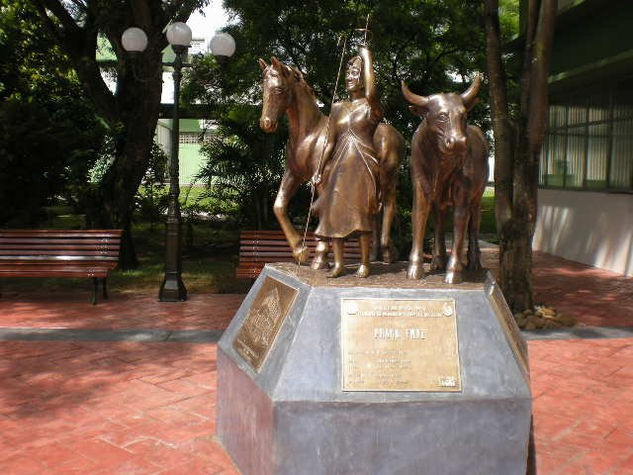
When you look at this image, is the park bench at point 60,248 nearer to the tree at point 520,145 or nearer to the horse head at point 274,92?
the tree at point 520,145

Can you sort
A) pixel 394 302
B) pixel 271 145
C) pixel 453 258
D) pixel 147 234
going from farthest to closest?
pixel 147 234, pixel 271 145, pixel 453 258, pixel 394 302

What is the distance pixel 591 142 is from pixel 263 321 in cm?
1221

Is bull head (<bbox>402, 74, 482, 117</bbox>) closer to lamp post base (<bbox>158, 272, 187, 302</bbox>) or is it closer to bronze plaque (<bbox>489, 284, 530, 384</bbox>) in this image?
bronze plaque (<bbox>489, 284, 530, 384</bbox>)

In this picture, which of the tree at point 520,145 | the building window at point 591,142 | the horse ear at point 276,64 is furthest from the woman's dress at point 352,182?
the building window at point 591,142

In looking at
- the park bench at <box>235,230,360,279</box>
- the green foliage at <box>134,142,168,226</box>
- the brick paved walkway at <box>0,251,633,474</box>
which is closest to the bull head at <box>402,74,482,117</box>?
the brick paved walkway at <box>0,251,633,474</box>

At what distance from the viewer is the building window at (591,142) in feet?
42.4

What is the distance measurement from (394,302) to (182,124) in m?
35.6

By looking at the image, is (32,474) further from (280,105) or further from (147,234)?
(147,234)

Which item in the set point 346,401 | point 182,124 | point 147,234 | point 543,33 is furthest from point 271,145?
point 182,124

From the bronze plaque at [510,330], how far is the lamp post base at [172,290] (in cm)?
632

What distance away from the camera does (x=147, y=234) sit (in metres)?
18.2

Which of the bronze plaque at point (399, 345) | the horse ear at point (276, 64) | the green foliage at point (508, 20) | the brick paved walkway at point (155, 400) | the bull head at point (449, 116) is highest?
the green foliage at point (508, 20)

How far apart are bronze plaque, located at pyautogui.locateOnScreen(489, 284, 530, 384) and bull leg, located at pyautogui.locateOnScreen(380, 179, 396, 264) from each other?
1.02 metres

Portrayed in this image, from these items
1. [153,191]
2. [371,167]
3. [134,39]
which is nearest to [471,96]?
[371,167]
